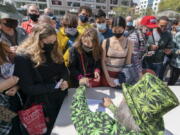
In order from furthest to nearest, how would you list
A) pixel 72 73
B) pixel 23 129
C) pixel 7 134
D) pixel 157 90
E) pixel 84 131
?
pixel 72 73, pixel 23 129, pixel 7 134, pixel 84 131, pixel 157 90

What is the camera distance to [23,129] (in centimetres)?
135

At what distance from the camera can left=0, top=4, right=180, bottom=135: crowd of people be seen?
1296 millimetres

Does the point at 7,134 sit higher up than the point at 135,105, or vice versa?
the point at 135,105

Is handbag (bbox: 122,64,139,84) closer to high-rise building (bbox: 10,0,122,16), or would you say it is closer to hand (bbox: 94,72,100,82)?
hand (bbox: 94,72,100,82)

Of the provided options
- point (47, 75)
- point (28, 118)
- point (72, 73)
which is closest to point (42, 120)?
point (28, 118)

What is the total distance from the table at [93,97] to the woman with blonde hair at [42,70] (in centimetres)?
17

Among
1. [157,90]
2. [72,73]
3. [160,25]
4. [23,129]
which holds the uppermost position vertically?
[160,25]

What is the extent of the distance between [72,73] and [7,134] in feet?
3.12

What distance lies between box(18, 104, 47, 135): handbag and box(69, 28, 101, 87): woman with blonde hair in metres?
0.68

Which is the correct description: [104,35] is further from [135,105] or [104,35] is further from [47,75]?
[135,105]

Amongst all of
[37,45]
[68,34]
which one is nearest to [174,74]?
[68,34]


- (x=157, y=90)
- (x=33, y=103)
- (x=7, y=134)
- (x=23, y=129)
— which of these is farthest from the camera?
(x=33, y=103)

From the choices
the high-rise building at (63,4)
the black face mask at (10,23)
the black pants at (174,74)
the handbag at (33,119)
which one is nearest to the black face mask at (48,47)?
the handbag at (33,119)

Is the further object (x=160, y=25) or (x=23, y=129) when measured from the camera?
(x=160, y=25)
